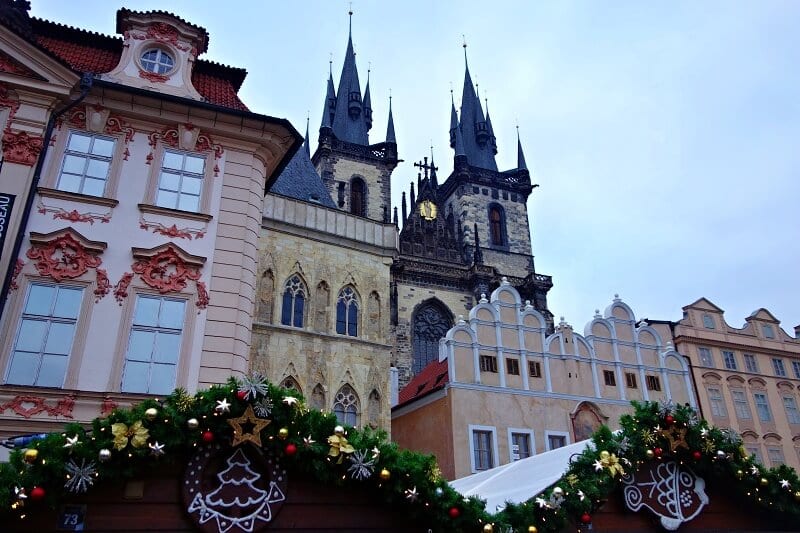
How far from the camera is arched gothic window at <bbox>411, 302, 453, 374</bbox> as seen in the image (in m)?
35.9

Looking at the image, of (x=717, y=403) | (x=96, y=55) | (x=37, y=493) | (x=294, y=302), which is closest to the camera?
(x=37, y=493)

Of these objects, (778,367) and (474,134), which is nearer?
(778,367)

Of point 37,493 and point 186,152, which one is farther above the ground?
point 186,152

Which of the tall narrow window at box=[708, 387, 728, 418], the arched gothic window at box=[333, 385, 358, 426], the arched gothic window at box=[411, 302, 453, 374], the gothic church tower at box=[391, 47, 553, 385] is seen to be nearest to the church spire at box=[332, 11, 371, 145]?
the gothic church tower at box=[391, 47, 553, 385]

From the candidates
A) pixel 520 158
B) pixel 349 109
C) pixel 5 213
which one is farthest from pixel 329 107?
pixel 5 213

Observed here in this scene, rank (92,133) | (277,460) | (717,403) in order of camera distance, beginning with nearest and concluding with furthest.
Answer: (277,460) < (92,133) < (717,403)

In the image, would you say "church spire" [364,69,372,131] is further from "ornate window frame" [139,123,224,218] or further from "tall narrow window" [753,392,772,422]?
"ornate window frame" [139,123,224,218]

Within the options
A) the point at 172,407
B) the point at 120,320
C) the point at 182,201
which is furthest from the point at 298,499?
the point at 182,201

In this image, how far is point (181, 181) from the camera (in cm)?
1112

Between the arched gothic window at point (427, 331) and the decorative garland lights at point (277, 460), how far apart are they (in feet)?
94.5

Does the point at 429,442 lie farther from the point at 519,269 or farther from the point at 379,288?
the point at 519,269

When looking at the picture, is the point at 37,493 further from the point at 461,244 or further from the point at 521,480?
the point at 461,244

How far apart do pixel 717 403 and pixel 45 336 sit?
22.4 metres

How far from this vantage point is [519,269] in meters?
44.5
